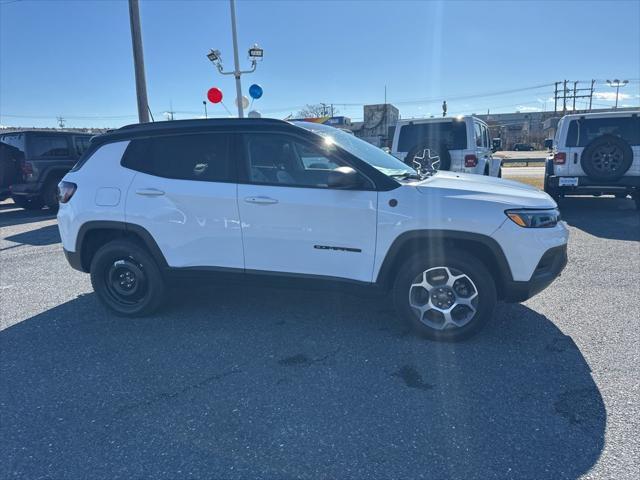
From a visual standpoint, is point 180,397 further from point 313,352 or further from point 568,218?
point 568,218

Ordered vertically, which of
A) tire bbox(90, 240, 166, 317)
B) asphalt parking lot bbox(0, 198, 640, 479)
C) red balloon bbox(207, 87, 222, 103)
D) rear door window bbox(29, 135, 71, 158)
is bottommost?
asphalt parking lot bbox(0, 198, 640, 479)

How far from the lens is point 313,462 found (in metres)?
2.26

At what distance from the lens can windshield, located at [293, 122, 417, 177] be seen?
145 inches

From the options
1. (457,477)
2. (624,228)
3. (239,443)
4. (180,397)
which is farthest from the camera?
(624,228)

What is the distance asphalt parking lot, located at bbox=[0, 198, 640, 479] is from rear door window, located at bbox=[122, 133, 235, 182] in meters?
1.40

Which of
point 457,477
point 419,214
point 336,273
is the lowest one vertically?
point 457,477

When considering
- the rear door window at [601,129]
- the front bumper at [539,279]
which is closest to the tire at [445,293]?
the front bumper at [539,279]

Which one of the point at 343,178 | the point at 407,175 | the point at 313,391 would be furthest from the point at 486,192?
the point at 313,391

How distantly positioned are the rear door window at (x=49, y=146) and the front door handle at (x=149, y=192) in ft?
27.9

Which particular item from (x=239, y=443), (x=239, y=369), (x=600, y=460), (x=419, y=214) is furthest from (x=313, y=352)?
(x=600, y=460)

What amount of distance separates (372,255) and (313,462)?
1.65 metres

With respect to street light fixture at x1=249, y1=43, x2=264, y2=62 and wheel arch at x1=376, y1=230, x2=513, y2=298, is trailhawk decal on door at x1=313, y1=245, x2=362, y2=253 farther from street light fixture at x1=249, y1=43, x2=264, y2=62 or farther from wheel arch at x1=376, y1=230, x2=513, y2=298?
street light fixture at x1=249, y1=43, x2=264, y2=62

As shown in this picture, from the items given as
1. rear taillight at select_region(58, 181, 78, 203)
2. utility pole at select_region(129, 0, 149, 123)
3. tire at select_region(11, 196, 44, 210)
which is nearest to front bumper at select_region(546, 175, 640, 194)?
rear taillight at select_region(58, 181, 78, 203)

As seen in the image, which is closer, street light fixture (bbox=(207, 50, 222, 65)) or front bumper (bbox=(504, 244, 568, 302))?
front bumper (bbox=(504, 244, 568, 302))
